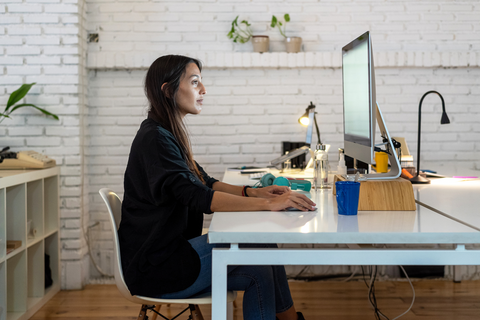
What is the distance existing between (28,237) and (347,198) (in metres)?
2.07

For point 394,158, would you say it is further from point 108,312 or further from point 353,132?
point 108,312

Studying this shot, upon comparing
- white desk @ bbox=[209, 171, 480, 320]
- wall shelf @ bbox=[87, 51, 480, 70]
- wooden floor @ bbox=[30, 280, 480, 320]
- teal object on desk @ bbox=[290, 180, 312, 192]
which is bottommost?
wooden floor @ bbox=[30, 280, 480, 320]

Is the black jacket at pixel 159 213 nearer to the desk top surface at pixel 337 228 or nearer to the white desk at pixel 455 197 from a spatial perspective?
the desk top surface at pixel 337 228

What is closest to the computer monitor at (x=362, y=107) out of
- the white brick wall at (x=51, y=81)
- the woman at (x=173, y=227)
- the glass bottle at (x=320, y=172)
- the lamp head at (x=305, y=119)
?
the glass bottle at (x=320, y=172)

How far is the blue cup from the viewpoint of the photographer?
1311 mm

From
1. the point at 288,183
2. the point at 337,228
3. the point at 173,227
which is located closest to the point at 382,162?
the point at 288,183

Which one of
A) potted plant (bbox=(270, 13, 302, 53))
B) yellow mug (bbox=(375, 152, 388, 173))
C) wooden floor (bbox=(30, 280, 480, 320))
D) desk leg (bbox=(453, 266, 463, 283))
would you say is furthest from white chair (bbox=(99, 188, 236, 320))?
desk leg (bbox=(453, 266, 463, 283))

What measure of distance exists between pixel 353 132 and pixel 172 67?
0.79 metres

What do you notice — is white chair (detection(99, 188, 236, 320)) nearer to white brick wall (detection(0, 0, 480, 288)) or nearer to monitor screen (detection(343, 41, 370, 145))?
monitor screen (detection(343, 41, 370, 145))

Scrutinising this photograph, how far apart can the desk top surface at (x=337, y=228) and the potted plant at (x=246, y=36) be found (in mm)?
1938

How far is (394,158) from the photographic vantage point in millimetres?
1598

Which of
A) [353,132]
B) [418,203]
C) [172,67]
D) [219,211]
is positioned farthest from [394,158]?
[172,67]

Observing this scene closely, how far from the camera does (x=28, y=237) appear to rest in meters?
2.63

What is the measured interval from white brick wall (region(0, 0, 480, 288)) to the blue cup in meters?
1.89
